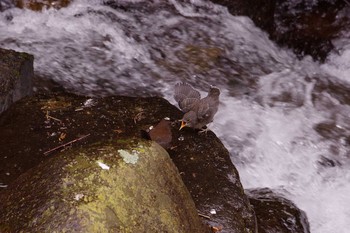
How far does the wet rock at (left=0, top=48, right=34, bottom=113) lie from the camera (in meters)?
4.77

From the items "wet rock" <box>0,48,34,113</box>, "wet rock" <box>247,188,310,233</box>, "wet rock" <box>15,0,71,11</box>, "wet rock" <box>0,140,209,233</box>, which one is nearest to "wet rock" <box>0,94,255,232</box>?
"wet rock" <box>0,48,34,113</box>

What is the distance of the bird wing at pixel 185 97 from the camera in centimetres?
516

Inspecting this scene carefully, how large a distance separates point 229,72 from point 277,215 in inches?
136

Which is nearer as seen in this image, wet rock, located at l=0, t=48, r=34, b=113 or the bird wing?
wet rock, located at l=0, t=48, r=34, b=113

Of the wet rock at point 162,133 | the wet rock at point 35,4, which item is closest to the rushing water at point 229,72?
the wet rock at point 35,4

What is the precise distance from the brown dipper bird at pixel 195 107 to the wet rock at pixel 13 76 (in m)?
1.64

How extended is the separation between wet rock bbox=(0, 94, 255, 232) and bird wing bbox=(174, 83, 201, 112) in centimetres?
14

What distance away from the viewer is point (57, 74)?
22.4 feet

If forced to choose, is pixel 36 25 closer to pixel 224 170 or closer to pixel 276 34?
pixel 276 34

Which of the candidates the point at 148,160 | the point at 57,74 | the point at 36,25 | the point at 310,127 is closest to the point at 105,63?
the point at 57,74

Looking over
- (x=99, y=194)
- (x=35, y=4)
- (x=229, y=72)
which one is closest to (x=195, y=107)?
Answer: (x=99, y=194)

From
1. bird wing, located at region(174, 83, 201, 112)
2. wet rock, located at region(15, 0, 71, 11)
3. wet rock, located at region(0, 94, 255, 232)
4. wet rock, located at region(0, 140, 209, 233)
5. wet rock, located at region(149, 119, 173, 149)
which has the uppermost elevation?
wet rock, located at region(0, 140, 209, 233)

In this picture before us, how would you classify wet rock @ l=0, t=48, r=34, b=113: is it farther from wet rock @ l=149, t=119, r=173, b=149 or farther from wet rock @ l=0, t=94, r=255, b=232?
wet rock @ l=149, t=119, r=173, b=149

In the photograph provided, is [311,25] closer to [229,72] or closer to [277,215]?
[229,72]
